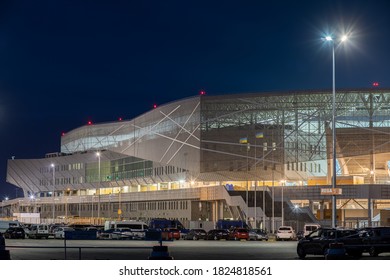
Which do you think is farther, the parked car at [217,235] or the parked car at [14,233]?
the parked car at [217,235]

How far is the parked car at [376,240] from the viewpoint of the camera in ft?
125

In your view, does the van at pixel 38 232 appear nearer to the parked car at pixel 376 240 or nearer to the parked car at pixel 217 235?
the parked car at pixel 217 235

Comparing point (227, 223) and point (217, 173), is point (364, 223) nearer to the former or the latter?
point (227, 223)

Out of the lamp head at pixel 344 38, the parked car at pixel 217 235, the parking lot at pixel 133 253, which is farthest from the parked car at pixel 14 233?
the lamp head at pixel 344 38

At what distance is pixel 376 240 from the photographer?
129ft

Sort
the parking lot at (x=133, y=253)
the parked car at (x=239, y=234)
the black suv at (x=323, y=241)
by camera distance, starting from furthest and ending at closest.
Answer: the parked car at (x=239, y=234) → the black suv at (x=323, y=241) → the parking lot at (x=133, y=253)

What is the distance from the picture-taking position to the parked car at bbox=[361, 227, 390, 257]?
38219 millimetres

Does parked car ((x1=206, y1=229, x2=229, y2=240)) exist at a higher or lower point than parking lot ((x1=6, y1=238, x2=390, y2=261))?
lower

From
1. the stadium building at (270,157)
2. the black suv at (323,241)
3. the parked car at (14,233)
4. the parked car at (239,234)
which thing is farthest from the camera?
the stadium building at (270,157)

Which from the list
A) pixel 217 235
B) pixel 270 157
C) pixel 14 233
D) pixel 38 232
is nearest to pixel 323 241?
pixel 217 235

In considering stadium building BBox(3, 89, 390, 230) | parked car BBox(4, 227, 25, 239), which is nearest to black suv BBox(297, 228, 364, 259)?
parked car BBox(4, 227, 25, 239)

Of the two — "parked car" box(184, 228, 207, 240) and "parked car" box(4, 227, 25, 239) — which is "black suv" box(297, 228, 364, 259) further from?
"parked car" box(184, 228, 207, 240)

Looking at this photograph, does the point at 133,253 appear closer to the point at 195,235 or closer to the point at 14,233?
the point at 14,233
